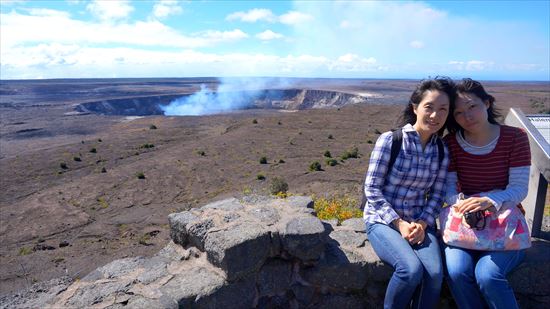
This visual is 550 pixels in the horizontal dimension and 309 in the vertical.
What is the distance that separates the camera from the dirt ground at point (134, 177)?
39.1 feet

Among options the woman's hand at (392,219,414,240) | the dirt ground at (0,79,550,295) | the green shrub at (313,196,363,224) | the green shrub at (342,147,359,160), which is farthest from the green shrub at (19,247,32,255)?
the green shrub at (342,147,359,160)

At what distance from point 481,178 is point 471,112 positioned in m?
0.52

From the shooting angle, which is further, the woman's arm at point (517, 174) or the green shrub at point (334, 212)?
the green shrub at point (334, 212)

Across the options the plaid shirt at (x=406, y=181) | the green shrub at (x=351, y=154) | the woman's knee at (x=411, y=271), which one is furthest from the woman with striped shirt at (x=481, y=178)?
the green shrub at (x=351, y=154)

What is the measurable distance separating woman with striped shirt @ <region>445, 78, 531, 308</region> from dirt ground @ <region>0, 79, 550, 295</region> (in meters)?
2.52

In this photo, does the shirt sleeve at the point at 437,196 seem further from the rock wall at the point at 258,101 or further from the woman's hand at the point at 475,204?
the rock wall at the point at 258,101

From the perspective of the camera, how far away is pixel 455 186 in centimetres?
322

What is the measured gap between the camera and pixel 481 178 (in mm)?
3154

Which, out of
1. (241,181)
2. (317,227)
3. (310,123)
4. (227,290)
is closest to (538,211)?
(317,227)

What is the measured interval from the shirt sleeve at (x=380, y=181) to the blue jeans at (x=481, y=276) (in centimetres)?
51

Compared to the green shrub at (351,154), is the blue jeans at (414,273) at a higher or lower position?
higher

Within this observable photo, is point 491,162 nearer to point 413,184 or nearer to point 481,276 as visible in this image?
point 413,184

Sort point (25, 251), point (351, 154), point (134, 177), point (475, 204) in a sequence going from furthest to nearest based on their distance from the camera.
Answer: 1. point (351, 154)
2. point (134, 177)
3. point (25, 251)
4. point (475, 204)

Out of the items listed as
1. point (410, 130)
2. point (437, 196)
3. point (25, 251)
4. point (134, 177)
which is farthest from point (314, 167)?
point (410, 130)
